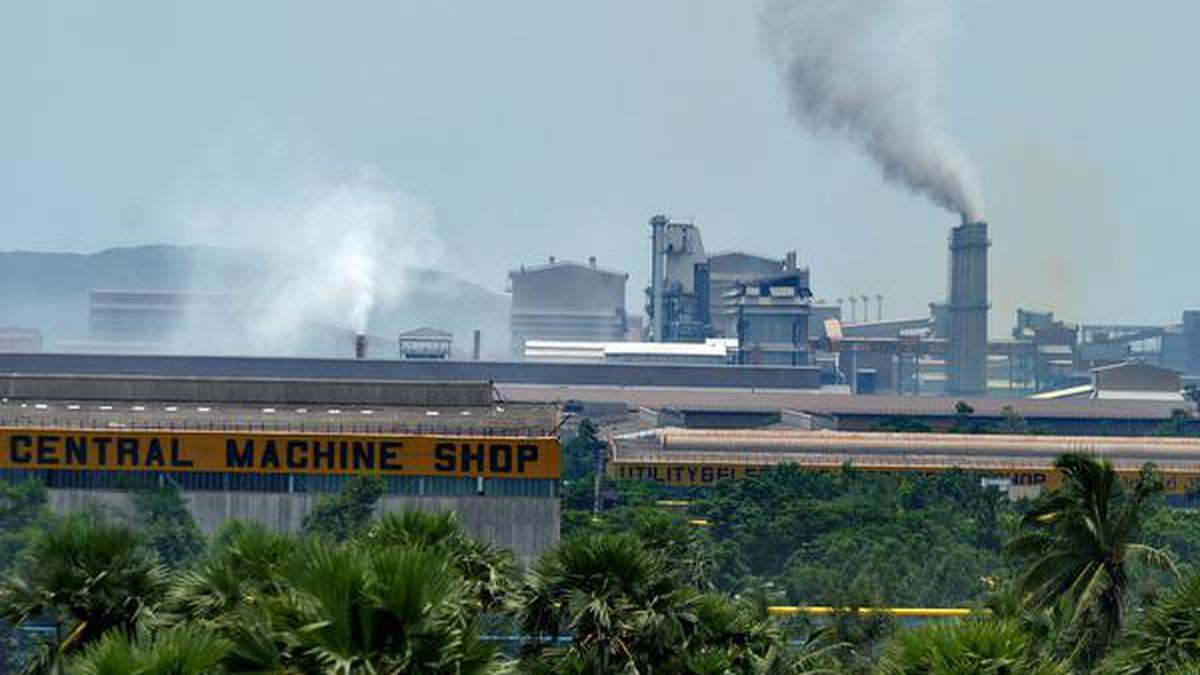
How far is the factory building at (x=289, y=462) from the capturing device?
312 feet

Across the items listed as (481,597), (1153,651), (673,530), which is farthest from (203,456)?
(1153,651)

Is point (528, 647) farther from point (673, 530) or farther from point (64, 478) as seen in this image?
point (64, 478)

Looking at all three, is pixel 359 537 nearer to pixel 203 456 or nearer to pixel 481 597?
pixel 481 597

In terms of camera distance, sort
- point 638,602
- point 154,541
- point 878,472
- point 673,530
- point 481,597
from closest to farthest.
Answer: point 638,602 < point 481,597 < point 673,530 < point 154,541 < point 878,472

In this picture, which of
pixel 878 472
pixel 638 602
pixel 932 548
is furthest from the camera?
pixel 878 472

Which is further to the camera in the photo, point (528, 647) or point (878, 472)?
point (878, 472)

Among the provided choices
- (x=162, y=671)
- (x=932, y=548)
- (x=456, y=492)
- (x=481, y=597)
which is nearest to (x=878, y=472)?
(x=932, y=548)

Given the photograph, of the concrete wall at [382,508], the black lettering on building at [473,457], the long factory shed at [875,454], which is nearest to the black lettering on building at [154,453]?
the concrete wall at [382,508]

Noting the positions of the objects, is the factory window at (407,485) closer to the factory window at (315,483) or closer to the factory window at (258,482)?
the factory window at (315,483)

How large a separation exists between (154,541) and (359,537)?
2090 inches

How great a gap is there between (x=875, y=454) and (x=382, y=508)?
77.0 m

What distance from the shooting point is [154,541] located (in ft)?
297

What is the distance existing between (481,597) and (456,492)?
55.4 metres

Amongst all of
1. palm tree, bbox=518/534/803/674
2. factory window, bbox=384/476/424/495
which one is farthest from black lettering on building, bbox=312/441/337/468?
palm tree, bbox=518/534/803/674
